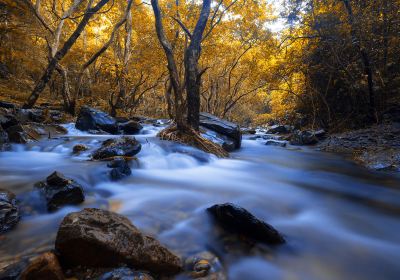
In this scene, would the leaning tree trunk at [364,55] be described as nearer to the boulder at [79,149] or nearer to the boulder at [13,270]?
the boulder at [79,149]

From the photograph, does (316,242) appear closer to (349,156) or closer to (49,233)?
(49,233)

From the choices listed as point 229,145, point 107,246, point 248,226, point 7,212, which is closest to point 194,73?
point 229,145

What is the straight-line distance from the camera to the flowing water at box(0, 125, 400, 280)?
2.24 m

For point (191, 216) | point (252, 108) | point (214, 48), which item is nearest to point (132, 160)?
point (191, 216)

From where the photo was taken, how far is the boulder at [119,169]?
4059 millimetres

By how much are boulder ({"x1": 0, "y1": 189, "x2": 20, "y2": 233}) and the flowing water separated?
0.07 meters

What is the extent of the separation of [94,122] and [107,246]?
8.33m

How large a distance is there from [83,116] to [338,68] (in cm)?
954

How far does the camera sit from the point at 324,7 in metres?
10.3

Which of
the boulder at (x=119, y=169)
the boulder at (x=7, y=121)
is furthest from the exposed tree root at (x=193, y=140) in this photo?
the boulder at (x=7, y=121)

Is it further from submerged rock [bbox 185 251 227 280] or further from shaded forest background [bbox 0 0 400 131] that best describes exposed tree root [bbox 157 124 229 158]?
submerged rock [bbox 185 251 227 280]

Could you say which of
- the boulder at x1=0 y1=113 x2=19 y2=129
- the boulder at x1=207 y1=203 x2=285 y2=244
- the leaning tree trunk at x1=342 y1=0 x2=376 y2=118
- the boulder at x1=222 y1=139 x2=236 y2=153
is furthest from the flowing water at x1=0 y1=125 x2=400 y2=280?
the leaning tree trunk at x1=342 y1=0 x2=376 y2=118

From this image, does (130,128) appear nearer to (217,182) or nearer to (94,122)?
(94,122)

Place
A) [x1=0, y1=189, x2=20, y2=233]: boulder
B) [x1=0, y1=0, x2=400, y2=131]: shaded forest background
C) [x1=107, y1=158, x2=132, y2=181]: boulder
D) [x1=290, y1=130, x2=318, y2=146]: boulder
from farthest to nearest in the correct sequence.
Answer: [x1=290, y1=130, x2=318, y2=146]: boulder
[x1=0, y1=0, x2=400, y2=131]: shaded forest background
[x1=107, y1=158, x2=132, y2=181]: boulder
[x1=0, y1=189, x2=20, y2=233]: boulder
